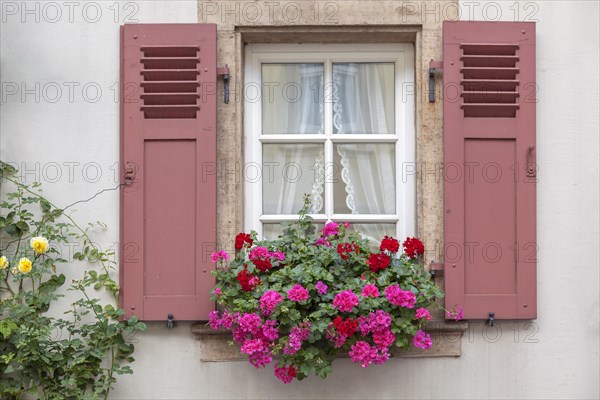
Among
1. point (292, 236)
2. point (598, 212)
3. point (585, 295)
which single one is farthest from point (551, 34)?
point (292, 236)

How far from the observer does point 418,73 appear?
16.1ft

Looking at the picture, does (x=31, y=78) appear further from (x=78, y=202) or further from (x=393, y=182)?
(x=393, y=182)

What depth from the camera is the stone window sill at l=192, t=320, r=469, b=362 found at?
4.76 m

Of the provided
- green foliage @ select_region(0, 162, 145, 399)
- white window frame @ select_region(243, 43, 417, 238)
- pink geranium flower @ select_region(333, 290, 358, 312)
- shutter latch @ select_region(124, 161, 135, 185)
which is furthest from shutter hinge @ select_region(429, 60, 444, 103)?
green foliage @ select_region(0, 162, 145, 399)

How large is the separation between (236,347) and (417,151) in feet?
4.84

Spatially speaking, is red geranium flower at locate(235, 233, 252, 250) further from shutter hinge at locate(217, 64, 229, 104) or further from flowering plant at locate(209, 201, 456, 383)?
shutter hinge at locate(217, 64, 229, 104)

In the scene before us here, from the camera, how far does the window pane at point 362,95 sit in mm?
5094

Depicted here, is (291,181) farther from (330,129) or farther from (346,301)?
(346,301)

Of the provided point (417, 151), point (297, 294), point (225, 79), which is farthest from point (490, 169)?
→ point (225, 79)

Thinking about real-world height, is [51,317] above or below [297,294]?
below

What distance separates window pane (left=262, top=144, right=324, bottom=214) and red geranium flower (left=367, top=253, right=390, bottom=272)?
662mm

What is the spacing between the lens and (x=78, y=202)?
16.0ft

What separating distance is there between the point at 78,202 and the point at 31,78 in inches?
29.4

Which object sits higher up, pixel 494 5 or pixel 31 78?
pixel 494 5
